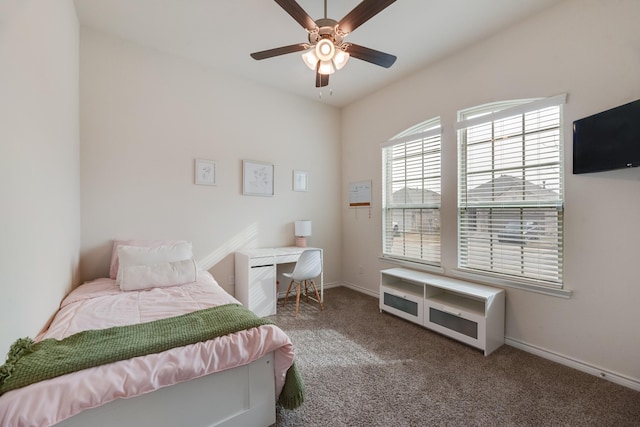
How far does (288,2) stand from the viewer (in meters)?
1.70

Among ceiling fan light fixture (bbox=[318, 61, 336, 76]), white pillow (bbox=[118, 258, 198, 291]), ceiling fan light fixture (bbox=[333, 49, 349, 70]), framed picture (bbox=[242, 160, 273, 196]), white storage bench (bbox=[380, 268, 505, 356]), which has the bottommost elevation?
white storage bench (bbox=[380, 268, 505, 356])

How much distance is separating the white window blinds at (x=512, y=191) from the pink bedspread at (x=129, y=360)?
2252 millimetres

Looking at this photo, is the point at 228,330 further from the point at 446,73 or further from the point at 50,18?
the point at 446,73

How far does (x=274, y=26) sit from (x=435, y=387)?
10.9ft

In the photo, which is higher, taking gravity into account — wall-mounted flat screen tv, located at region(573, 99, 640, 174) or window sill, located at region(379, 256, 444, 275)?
wall-mounted flat screen tv, located at region(573, 99, 640, 174)

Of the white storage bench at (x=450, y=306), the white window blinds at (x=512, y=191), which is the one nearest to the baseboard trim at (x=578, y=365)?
the white storage bench at (x=450, y=306)

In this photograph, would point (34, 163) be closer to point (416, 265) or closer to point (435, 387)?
point (435, 387)

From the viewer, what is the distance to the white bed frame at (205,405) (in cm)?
115

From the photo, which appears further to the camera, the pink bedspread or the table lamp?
the table lamp

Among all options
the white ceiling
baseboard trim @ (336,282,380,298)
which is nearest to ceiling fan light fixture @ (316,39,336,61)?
the white ceiling

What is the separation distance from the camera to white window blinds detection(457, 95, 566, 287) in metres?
2.29

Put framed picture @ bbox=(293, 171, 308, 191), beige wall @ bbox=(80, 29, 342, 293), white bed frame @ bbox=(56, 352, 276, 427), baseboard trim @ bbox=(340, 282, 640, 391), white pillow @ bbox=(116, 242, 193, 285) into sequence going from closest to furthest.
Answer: white bed frame @ bbox=(56, 352, 276, 427) < baseboard trim @ bbox=(340, 282, 640, 391) < white pillow @ bbox=(116, 242, 193, 285) < beige wall @ bbox=(80, 29, 342, 293) < framed picture @ bbox=(293, 171, 308, 191)

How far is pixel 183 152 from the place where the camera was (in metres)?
3.14

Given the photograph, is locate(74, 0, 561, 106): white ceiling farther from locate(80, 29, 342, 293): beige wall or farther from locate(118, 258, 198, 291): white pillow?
locate(118, 258, 198, 291): white pillow
